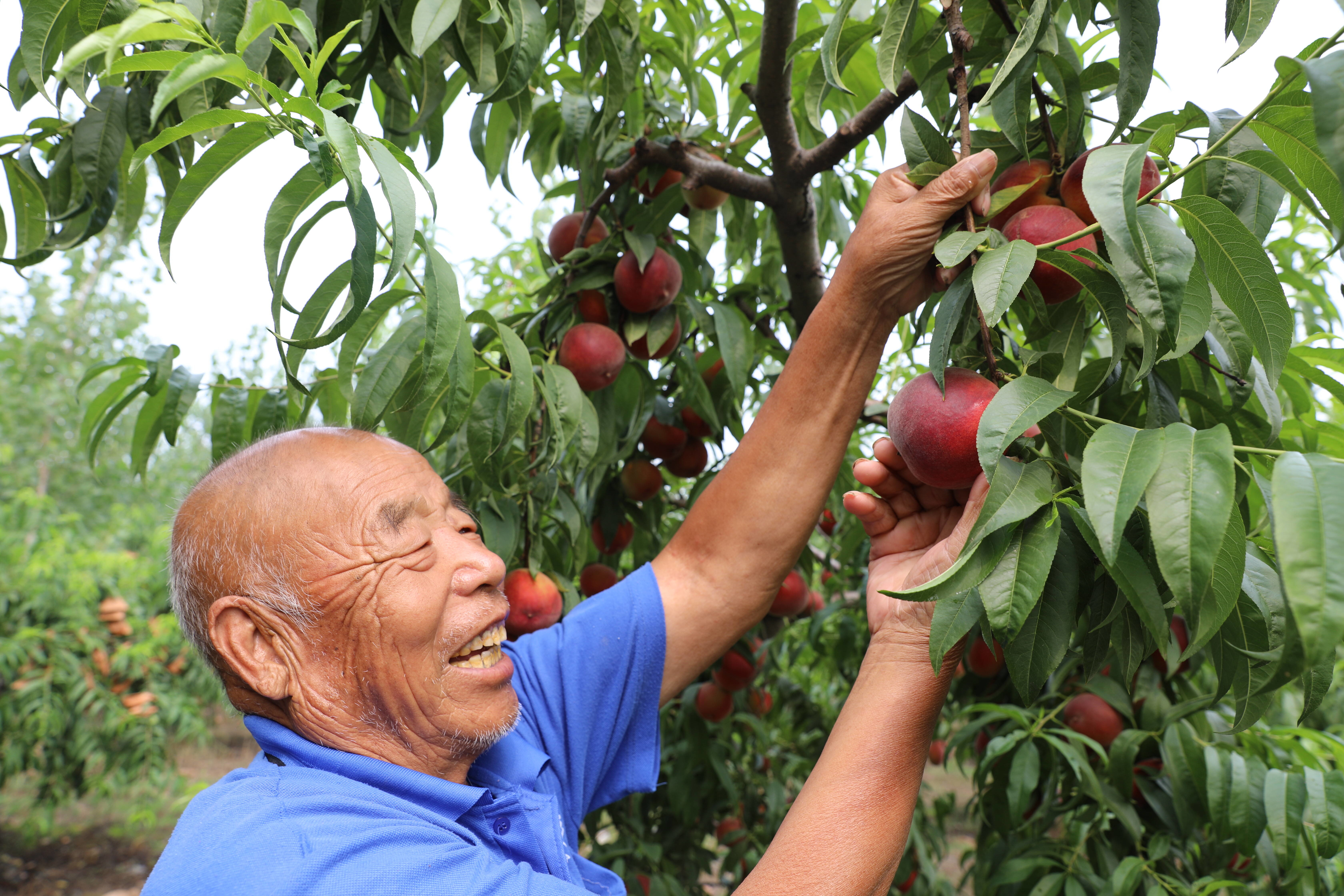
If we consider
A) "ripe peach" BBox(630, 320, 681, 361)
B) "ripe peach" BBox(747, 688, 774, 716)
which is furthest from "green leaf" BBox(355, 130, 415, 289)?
"ripe peach" BBox(747, 688, 774, 716)

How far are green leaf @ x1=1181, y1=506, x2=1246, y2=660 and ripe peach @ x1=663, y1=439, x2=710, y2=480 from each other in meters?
1.35

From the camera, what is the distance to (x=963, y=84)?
2.87 feet

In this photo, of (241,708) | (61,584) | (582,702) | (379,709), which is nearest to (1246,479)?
(582,702)

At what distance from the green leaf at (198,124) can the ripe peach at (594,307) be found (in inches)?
36.0

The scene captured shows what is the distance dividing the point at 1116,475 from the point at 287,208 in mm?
745

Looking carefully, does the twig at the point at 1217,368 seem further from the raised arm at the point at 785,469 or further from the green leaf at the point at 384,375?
the green leaf at the point at 384,375

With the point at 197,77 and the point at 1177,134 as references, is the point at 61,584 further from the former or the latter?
the point at 1177,134

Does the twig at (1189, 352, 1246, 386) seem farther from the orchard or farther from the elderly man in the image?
the elderly man

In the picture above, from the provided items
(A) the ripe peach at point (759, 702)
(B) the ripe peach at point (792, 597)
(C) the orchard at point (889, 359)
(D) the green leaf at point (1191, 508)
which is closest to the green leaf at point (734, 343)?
(C) the orchard at point (889, 359)

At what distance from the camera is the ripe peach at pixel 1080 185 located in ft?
2.88

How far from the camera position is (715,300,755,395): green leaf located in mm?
1573

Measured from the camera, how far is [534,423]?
1495mm

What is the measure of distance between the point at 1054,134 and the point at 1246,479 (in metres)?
0.43

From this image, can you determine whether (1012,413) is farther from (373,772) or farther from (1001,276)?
(373,772)
